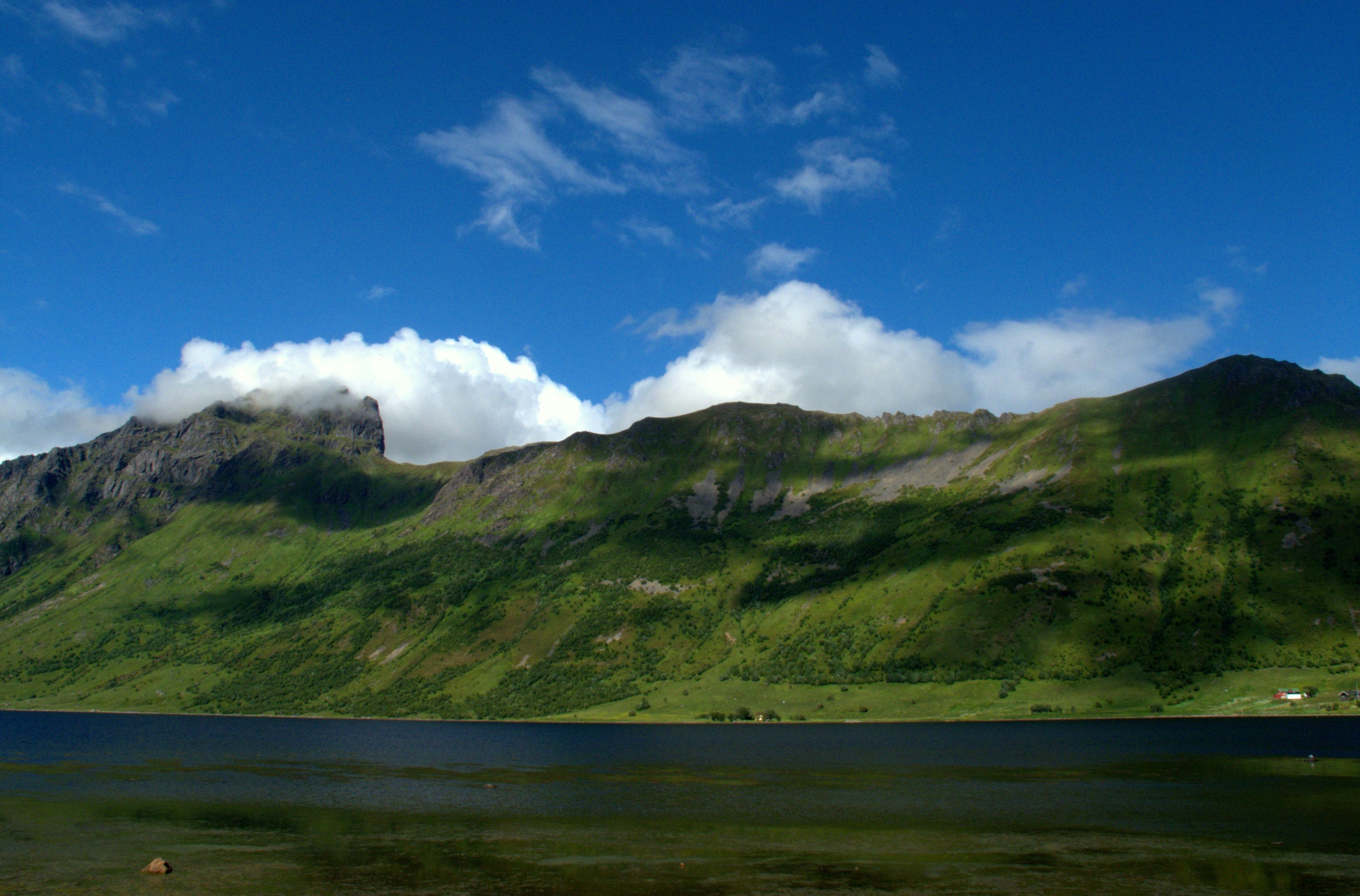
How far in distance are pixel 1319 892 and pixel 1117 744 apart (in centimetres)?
9594

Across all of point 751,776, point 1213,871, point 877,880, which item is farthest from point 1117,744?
point 877,880

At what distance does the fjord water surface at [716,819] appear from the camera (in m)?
50.4

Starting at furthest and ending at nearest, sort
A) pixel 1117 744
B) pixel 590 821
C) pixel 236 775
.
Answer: pixel 1117 744
pixel 236 775
pixel 590 821

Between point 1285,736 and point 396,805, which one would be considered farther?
point 1285,736

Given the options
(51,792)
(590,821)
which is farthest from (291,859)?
(51,792)

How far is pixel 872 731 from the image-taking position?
173 metres

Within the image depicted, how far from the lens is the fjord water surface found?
1984 inches

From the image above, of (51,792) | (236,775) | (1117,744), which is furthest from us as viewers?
(1117,744)

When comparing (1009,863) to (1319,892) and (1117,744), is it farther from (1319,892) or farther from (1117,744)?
(1117,744)

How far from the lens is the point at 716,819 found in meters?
74.3

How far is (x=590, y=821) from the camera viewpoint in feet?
243

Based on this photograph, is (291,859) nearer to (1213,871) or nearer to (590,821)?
(590,821)

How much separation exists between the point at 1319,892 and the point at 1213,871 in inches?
253

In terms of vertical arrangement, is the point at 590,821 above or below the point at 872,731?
above
